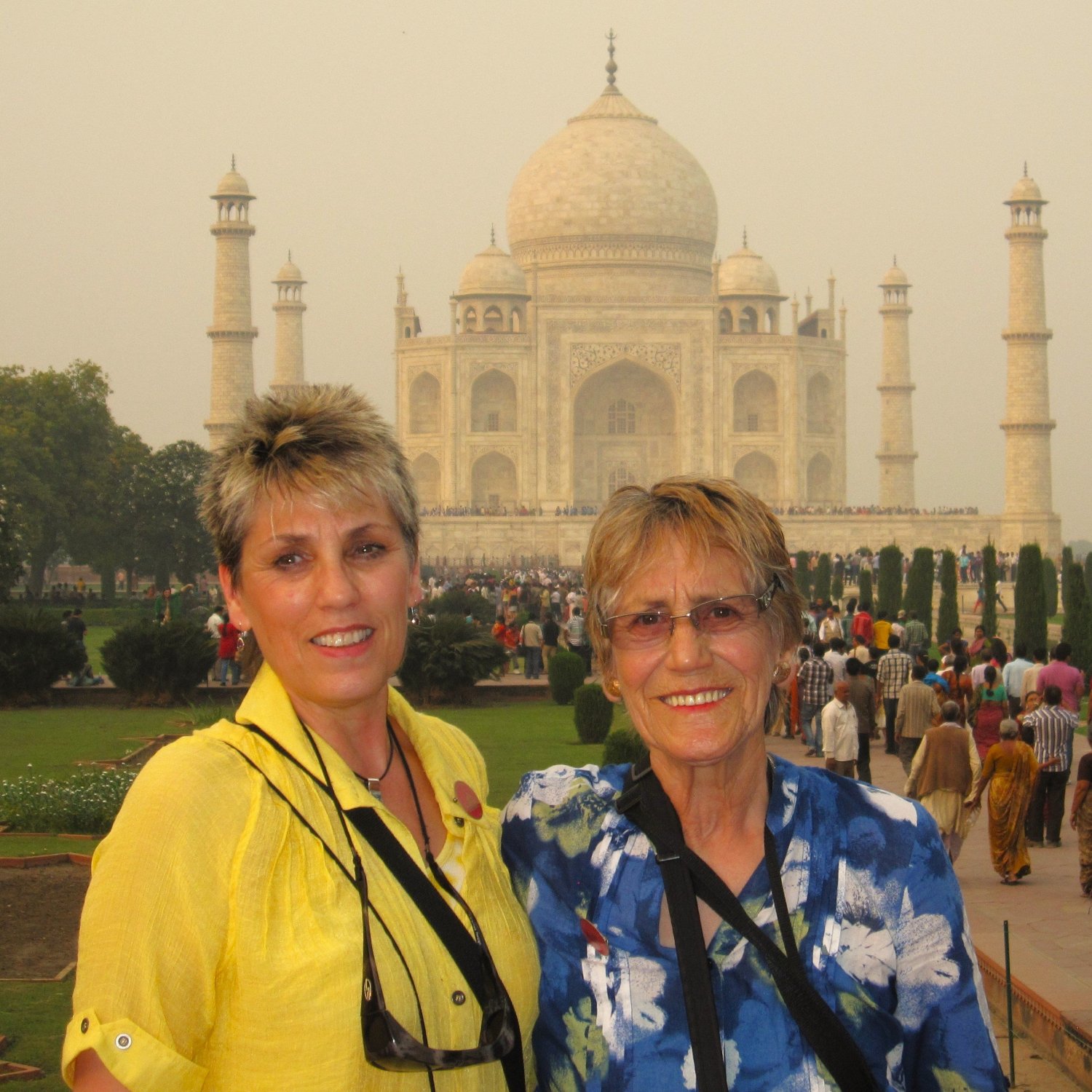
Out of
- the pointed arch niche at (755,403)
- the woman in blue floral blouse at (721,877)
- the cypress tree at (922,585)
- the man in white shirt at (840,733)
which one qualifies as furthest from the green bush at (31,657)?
the pointed arch niche at (755,403)

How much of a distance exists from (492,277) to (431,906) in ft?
107

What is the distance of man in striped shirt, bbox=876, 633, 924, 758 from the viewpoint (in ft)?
30.3

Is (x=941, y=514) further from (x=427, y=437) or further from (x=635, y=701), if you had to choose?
(x=635, y=701)

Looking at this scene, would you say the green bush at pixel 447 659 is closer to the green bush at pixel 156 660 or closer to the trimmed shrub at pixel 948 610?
the green bush at pixel 156 660

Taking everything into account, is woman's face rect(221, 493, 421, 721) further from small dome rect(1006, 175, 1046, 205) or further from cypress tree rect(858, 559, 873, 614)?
small dome rect(1006, 175, 1046, 205)

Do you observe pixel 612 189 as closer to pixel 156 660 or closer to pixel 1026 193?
pixel 1026 193

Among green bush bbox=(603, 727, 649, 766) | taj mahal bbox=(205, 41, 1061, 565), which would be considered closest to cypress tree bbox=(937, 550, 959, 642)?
green bush bbox=(603, 727, 649, 766)

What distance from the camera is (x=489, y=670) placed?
11.7m

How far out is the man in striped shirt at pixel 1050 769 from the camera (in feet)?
22.9

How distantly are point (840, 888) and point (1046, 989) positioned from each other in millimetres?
2998

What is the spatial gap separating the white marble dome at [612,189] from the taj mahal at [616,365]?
0.15 feet

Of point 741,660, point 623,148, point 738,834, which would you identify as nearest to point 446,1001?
point 738,834

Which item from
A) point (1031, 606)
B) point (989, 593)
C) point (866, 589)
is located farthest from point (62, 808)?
point (866, 589)

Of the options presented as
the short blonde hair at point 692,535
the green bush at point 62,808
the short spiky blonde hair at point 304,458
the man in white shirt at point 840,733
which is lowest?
the green bush at point 62,808
